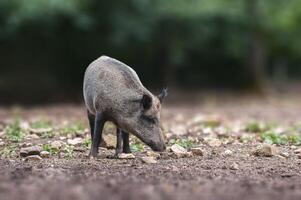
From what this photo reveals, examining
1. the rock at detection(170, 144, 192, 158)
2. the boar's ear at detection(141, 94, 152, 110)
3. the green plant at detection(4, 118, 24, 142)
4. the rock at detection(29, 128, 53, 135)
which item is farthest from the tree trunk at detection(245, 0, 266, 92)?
the boar's ear at detection(141, 94, 152, 110)

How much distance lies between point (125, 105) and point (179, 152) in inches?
34.6

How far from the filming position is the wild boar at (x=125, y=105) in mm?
7406

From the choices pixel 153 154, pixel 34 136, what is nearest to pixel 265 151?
pixel 153 154

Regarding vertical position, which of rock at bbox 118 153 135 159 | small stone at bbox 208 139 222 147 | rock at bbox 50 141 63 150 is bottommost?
rock at bbox 118 153 135 159

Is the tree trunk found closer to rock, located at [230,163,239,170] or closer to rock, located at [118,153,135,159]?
rock, located at [118,153,135,159]

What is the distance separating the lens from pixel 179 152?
773 centimetres

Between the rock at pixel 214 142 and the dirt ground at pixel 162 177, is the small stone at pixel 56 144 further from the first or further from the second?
the rock at pixel 214 142

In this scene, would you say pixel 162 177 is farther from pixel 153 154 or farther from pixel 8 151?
pixel 8 151

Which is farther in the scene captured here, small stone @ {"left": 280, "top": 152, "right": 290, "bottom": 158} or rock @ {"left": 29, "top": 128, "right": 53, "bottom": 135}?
rock @ {"left": 29, "top": 128, "right": 53, "bottom": 135}

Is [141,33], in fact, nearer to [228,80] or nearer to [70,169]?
[228,80]

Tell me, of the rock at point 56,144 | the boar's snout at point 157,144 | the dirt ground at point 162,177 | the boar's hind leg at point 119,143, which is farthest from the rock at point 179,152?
the rock at point 56,144

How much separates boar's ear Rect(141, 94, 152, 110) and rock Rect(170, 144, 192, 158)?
701mm

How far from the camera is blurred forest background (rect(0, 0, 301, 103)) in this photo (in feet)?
64.1

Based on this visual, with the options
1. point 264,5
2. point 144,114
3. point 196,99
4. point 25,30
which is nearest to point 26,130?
point 144,114
